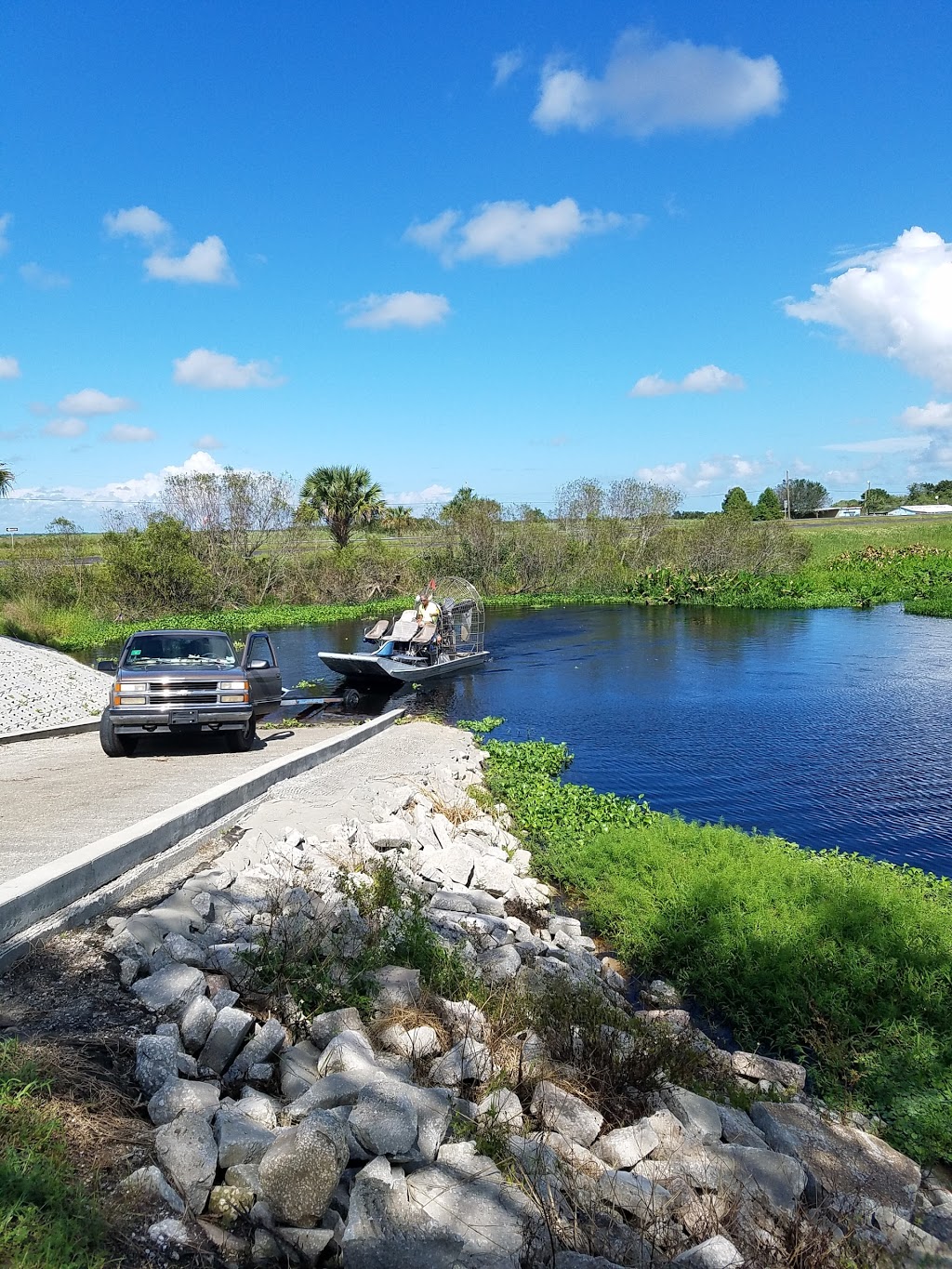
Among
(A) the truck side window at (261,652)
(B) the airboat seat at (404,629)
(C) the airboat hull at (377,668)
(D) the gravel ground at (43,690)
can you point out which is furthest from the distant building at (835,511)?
(A) the truck side window at (261,652)

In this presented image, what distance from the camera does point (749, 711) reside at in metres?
21.4

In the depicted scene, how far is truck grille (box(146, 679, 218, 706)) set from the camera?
1231cm

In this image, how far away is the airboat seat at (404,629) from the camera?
91.0 feet

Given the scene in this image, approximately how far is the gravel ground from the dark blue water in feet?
22.2

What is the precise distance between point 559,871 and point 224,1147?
7038 mm

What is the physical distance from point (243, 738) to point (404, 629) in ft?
49.1

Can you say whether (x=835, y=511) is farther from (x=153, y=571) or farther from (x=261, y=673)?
(x=261, y=673)

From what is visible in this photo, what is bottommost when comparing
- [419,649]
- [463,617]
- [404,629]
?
[419,649]

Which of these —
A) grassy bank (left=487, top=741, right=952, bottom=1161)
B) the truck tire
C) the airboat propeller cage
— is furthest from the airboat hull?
grassy bank (left=487, top=741, right=952, bottom=1161)

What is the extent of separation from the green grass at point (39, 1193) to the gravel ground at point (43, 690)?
42.0 feet

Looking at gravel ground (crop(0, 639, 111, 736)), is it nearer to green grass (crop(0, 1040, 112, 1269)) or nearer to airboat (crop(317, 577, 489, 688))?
airboat (crop(317, 577, 489, 688))

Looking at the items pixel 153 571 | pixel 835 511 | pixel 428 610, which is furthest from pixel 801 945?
pixel 835 511

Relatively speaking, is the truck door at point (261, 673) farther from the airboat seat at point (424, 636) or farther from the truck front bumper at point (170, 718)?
the airboat seat at point (424, 636)

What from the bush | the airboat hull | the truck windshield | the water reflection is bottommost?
the water reflection
